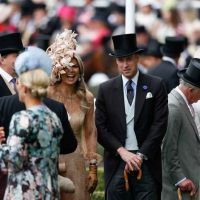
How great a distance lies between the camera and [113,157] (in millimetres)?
12172

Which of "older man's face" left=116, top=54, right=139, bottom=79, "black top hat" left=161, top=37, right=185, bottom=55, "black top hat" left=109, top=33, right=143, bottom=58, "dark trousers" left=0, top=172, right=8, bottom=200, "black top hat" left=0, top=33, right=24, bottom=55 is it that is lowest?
"dark trousers" left=0, top=172, right=8, bottom=200

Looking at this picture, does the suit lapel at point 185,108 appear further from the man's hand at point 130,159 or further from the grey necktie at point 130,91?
the man's hand at point 130,159

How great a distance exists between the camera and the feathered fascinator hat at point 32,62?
383 inches

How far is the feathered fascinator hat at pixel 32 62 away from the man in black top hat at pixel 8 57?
1361 mm

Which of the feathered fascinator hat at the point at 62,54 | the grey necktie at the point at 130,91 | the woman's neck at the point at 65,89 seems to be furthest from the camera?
the grey necktie at the point at 130,91

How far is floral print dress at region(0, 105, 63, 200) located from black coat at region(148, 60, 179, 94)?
20.0 ft

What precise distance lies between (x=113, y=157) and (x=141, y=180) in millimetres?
380

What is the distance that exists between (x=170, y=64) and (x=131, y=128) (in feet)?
14.4

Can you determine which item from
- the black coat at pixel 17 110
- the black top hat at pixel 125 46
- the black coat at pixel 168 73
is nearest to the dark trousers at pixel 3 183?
the black coat at pixel 17 110

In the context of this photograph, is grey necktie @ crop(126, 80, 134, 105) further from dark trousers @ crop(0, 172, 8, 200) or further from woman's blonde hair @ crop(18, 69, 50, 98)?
woman's blonde hair @ crop(18, 69, 50, 98)

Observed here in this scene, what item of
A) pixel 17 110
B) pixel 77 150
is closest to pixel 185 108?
pixel 77 150

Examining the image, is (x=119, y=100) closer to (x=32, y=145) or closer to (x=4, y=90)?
(x=4, y=90)

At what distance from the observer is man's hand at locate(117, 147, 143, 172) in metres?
11.9

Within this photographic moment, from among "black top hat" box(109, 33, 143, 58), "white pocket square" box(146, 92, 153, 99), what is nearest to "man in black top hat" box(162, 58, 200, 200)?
"white pocket square" box(146, 92, 153, 99)
